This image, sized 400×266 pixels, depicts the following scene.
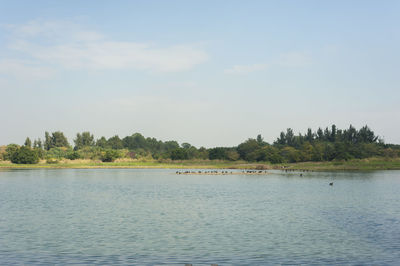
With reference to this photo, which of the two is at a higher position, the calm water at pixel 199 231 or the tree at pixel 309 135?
the tree at pixel 309 135

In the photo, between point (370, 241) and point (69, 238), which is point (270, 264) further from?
point (69, 238)

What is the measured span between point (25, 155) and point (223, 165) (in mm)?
68303

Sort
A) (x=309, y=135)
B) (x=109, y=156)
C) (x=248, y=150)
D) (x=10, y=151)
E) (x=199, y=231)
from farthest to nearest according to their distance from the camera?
(x=309, y=135)
(x=248, y=150)
(x=109, y=156)
(x=10, y=151)
(x=199, y=231)

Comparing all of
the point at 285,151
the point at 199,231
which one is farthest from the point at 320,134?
the point at 199,231

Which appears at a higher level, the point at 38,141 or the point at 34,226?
the point at 38,141

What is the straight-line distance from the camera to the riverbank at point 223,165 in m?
125

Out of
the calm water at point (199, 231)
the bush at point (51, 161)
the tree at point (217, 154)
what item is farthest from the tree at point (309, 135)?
the calm water at point (199, 231)

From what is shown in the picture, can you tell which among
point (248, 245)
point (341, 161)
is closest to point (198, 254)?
point (248, 245)

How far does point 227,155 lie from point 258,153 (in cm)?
1504

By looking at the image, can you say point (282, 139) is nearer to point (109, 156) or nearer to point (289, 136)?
point (289, 136)

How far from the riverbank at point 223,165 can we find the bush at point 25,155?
221 cm

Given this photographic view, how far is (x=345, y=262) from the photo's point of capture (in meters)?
20.7

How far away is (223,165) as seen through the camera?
147125 millimetres

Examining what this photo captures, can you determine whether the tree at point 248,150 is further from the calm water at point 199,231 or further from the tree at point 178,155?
the calm water at point 199,231
